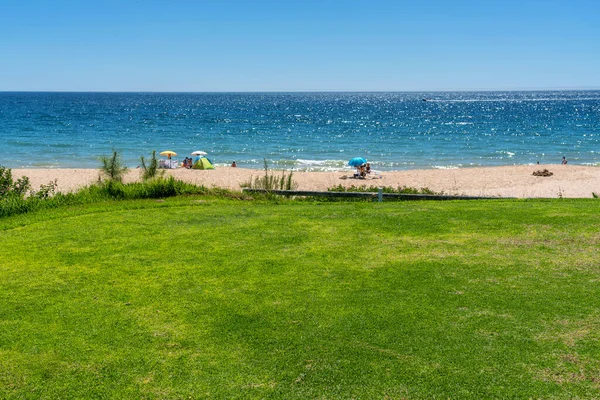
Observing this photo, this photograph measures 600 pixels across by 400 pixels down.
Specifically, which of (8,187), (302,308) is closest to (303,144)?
(8,187)

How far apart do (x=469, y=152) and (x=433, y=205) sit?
40.1m

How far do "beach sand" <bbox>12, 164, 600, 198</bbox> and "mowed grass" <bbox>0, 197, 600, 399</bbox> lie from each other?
16901 mm

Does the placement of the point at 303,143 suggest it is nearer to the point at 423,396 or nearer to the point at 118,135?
the point at 118,135

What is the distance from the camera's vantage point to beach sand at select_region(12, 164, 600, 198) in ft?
97.3

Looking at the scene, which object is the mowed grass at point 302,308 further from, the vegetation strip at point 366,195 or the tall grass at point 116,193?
the vegetation strip at point 366,195

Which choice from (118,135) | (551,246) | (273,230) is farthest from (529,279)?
(118,135)

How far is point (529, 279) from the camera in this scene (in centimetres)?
916

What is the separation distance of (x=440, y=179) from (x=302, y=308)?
92.7 feet

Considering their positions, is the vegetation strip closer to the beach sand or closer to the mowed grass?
the mowed grass

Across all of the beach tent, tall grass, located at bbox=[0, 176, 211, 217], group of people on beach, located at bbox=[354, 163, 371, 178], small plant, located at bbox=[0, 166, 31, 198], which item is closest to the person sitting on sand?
group of people on beach, located at bbox=[354, 163, 371, 178]

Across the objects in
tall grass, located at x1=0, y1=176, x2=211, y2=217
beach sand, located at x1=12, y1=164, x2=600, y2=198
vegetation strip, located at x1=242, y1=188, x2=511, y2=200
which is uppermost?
tall grass, located at x1=0, y1=176, x2=211, y2=217

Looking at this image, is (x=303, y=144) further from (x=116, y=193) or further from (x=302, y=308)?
(x=302, y=308)

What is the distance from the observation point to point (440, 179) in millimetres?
34906

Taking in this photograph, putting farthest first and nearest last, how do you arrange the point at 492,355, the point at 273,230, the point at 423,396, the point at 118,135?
the point at 118,135 < the point at 273,230 < the point at 492,355 < the point at 423,396
